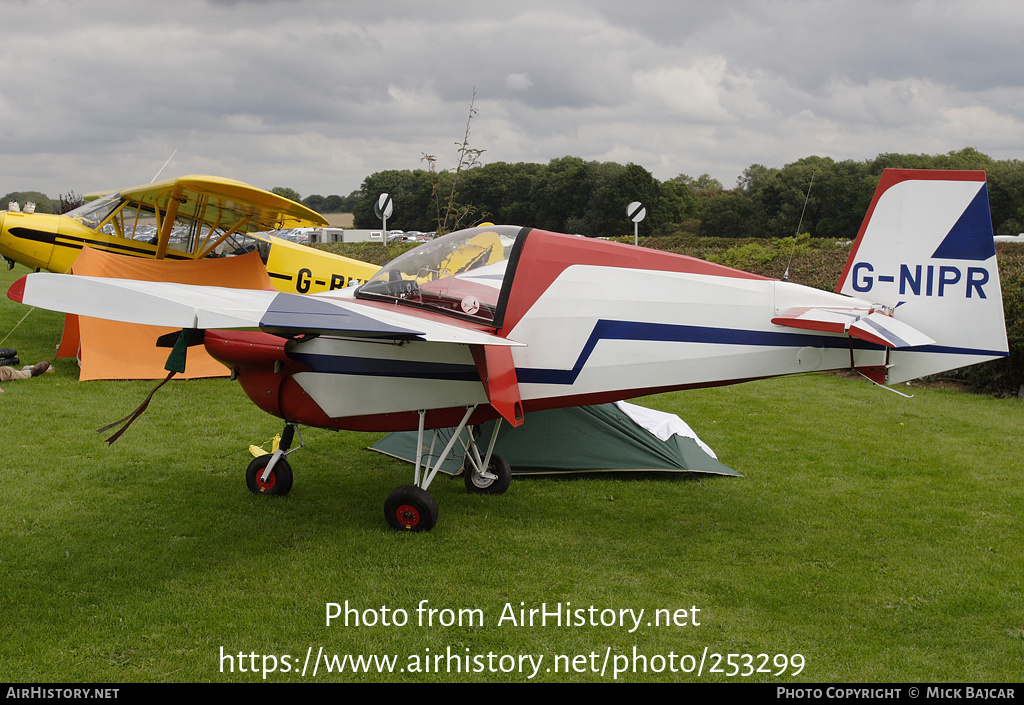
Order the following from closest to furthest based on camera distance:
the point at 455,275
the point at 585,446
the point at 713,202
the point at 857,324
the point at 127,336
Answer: the point at 857,324
the point at 455,275
the point at 585,446
the point at 127,336
the point at 713,202

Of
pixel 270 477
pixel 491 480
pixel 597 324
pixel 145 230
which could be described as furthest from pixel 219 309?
pixel 145 230

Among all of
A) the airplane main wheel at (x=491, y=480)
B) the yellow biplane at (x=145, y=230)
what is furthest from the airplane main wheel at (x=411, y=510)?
the yellow biplane at (x=145, y=230)

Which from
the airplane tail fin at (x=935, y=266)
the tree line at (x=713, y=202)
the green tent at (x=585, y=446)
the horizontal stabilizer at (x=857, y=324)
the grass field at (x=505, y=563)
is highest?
the tree line at (x=713, y=202)

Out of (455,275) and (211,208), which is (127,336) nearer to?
(211,208)

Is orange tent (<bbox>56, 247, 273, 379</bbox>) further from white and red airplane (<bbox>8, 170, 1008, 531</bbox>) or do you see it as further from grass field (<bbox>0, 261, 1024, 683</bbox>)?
white and red airplane (<bbox>8, 170, 1008, 531</bbox>)

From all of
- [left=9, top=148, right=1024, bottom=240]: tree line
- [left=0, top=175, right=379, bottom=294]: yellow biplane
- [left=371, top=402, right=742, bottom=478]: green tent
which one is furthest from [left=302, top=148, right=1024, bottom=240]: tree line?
[left=371, top=402, right=742, bottom=478]: green tent

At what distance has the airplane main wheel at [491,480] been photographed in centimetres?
630

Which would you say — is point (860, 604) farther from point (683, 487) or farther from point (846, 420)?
point (846, 420)

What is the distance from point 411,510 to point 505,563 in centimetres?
86

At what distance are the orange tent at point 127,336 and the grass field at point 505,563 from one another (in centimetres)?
167

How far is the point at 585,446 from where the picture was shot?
22.4 ft

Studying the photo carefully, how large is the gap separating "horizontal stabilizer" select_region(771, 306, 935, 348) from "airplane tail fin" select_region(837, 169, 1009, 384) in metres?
0.16

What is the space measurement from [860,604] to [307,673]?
3.16 metres

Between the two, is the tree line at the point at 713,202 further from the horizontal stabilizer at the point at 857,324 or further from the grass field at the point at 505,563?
the horizontal stabilizer at the point at 857,324
